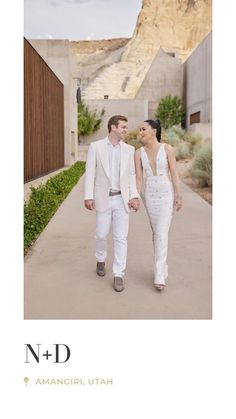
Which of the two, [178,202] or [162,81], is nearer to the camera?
[178,202]

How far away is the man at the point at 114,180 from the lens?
4305mm

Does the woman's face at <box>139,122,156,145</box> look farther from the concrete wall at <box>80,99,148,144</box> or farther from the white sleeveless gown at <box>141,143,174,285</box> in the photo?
the concrete wall at <box>80,99,148,144</box>

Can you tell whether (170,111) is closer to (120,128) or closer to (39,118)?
(39,118)

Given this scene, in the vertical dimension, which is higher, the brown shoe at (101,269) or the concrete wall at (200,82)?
the concrete wall at (200,82)

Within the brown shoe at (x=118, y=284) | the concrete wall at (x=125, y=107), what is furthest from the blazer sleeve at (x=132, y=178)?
the concrete wall at (x=125, y=107)

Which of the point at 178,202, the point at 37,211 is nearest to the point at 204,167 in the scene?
the point at 37,211

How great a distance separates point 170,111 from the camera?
37.2 m

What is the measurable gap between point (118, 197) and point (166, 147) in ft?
1.88

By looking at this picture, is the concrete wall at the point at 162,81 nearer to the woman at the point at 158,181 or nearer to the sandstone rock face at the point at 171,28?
the sandstone rock face at the point at 171,28

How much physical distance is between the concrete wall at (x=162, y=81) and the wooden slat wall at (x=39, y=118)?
22.3m

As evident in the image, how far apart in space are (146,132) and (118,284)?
1.30 meters

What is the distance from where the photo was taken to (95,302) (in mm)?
4188

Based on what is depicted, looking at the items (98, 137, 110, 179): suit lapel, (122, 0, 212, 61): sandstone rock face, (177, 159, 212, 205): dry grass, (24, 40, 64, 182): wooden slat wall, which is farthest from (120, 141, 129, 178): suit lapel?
(122, 0, 212, 61): sandstone rock face
